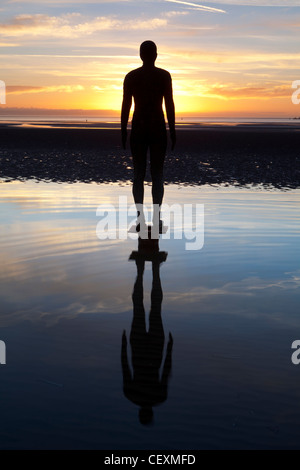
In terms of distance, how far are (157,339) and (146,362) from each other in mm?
402

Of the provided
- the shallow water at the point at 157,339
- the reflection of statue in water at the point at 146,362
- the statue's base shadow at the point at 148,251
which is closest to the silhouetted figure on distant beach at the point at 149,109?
the statue's base shadow at the point at 148,251

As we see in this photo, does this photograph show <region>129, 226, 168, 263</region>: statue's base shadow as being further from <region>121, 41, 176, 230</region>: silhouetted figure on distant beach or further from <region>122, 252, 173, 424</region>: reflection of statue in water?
<region>122, 252, 173, 424</region>: reflection of statue in water

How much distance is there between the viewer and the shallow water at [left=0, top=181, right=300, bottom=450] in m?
3.06

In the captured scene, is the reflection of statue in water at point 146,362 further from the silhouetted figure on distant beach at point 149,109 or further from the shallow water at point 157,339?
the silhouetted figure on distant beach at point 149,109

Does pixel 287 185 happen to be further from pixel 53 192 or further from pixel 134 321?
pixel 134 321

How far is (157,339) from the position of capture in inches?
169

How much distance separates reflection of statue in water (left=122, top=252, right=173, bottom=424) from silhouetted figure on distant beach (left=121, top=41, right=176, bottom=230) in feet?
10.8

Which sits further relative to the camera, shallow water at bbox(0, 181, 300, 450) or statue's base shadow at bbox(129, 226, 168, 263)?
statue's base shadow at bbox(129, 226, 168, 263)

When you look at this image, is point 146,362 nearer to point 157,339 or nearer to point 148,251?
point 157,339

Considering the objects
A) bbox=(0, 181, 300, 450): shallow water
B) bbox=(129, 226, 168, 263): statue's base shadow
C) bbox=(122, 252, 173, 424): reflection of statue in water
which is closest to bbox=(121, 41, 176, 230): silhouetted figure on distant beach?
bbox=(129, 226, 168, 263): statue's base shadow

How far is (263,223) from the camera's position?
29.5 ft

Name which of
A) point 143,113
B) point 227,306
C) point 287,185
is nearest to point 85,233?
point 143,113

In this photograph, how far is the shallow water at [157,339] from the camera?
10.0 feet

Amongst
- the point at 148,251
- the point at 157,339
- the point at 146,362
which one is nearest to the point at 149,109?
the point at 148,251
